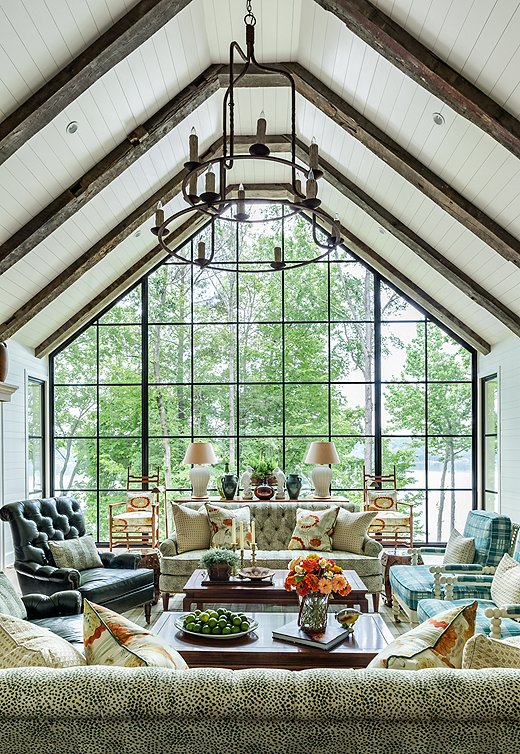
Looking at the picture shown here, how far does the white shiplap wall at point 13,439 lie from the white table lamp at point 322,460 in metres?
3.21

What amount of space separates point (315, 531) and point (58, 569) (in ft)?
7.39

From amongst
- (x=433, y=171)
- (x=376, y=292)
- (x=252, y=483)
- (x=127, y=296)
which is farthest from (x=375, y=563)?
(x=127, y=296)

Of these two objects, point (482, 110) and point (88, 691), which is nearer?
point (88, 691)

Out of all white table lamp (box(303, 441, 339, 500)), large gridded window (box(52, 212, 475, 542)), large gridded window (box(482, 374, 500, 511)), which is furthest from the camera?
large gridded window (box(52, 212, 475, 542))

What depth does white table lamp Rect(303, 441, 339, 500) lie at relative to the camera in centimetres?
733

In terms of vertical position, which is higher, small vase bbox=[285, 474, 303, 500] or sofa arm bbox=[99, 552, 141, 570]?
small vase bbox=[285, 474, 303, 500]

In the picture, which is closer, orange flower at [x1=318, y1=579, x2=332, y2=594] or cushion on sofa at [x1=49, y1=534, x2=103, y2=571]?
orange flower at [x1=318, y1=579, x2=332, y2=594]

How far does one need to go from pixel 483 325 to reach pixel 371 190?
2.12 metres

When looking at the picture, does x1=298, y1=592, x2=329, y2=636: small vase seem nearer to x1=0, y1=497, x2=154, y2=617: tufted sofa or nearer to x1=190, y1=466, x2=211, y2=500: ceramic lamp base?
x1=0, y1=497, x2=154, y2=617: tufted sofa

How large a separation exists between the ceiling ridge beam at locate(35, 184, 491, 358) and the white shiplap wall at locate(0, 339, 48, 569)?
46 cm

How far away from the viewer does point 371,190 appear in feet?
22.5

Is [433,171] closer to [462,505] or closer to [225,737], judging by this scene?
[225,737]

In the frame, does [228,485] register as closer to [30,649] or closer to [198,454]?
[198,454]

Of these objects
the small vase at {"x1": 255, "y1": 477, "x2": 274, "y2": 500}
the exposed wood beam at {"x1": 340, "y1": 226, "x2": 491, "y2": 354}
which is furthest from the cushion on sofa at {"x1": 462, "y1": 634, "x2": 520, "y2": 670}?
the exposed wood beam at {"x1": 340, "y1": 226, "x2": 491, "y2": 354}
